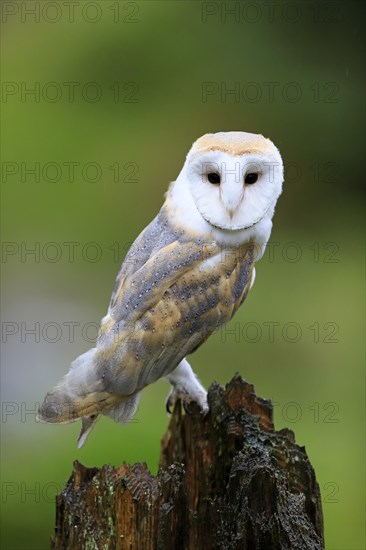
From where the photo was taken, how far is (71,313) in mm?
5137

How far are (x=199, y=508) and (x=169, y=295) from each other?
73cm

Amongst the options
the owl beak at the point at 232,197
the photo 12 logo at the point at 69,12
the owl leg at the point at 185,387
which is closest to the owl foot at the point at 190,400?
the owl leg at the point at 185,387

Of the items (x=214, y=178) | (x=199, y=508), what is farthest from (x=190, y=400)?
(x=199, y=508)

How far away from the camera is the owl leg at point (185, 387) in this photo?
2709mm

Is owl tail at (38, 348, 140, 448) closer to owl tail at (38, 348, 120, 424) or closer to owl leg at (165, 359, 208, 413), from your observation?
owl tail at (38, 348, 120, 424)

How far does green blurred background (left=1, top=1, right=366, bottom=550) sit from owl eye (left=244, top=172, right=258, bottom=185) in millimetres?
2524

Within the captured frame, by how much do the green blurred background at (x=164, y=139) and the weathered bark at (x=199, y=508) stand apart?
9.17ft

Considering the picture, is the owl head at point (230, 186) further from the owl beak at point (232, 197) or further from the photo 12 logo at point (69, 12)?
the photo 12 logo at point (69, 12)

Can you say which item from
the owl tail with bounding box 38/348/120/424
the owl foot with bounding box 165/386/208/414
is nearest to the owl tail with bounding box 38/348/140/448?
the owl tail with bounding box 38/348/120/424

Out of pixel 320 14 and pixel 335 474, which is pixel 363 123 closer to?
pixel 320 14

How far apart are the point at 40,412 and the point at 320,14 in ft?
12.5

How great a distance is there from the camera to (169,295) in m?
2.50

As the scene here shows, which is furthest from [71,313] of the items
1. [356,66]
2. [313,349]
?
[356,66]

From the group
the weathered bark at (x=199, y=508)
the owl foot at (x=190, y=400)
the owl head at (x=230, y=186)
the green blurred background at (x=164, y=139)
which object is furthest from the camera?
the green blurred background at (x=164, y=139)
